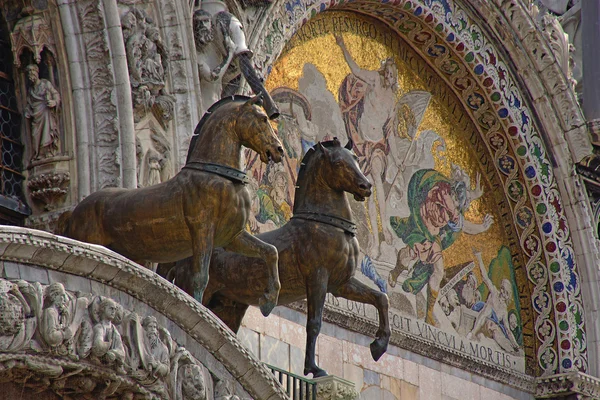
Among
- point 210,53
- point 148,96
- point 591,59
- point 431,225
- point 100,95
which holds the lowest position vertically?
point 100,95

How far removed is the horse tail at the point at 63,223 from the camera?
1001cm

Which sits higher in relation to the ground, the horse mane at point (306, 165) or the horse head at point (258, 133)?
the horse mane at point (306, 165)

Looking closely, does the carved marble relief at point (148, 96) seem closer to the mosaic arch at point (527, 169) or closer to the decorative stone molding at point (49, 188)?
the decorative stone molding at point (49, 188)

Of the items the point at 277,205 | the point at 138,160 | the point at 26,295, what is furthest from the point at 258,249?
the point at 277,205

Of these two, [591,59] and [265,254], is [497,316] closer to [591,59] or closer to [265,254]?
[591,59]

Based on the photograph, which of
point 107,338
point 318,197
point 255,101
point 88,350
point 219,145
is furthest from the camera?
point 318,197

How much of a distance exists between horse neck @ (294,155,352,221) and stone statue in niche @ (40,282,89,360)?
2816 millimetres

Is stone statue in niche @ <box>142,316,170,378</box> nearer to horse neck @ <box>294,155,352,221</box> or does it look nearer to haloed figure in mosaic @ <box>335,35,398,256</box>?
horse neck @ <box>294,155,352,221</box>

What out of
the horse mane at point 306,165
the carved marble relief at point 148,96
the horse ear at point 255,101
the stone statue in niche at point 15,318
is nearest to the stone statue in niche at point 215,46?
the carved marble relief at point 148,96

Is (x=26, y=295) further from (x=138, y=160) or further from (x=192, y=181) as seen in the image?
(x=138, y=160)

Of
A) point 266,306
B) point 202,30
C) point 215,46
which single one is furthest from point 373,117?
point 266,306

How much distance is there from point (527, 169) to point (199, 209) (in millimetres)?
6687

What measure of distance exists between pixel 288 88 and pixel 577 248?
13.0 feet

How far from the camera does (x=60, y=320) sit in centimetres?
813
